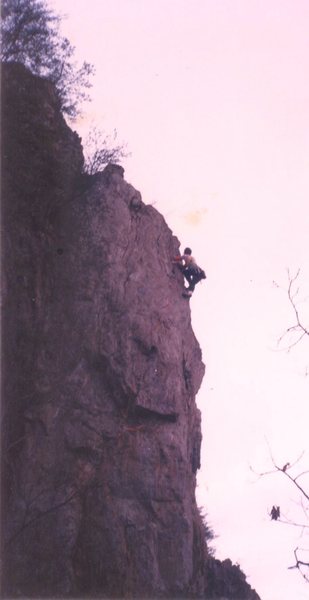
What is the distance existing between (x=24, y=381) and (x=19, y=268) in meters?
3.10

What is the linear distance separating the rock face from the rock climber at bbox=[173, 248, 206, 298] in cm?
41

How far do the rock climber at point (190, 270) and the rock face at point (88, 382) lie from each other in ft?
1.33

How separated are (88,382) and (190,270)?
18.3 feet

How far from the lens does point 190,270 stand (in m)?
21.6

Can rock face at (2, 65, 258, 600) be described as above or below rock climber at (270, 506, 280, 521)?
above

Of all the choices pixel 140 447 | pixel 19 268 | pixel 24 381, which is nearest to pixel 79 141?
pixel 19 268

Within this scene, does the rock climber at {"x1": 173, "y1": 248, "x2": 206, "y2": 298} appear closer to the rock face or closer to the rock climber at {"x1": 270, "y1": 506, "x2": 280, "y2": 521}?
the rock face

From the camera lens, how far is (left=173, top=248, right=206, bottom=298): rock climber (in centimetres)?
2152

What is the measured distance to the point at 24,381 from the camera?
1800cm

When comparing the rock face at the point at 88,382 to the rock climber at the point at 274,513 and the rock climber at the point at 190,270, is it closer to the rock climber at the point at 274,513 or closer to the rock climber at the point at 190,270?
the rock climber at the point at 190,270

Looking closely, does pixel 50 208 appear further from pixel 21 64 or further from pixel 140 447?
pixel 140 447

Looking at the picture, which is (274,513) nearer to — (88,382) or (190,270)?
(88,382)

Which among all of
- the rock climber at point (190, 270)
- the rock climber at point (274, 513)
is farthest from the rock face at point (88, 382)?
the rock climber at point (274, 513)

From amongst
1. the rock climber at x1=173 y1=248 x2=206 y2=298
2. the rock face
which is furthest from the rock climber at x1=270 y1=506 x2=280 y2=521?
the rock climber at x1=173 y1=248 x2=206 y2=298
